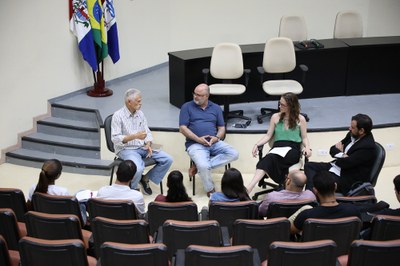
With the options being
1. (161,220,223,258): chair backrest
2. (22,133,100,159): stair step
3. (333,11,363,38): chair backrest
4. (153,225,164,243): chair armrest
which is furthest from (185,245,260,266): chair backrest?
(333,11,363,38): chair backrest

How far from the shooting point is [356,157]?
18.5 feet

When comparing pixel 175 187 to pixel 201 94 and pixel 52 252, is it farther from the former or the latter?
pixel 201 94

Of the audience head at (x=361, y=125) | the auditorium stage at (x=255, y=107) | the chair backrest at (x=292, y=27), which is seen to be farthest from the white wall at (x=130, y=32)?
the audience head at (x=361, y=125)

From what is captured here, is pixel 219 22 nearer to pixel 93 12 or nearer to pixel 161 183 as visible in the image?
pixel 93 12

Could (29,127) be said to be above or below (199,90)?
below

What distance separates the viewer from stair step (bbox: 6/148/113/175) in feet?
23.5

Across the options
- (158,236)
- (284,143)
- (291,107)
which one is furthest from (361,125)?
(158,236)

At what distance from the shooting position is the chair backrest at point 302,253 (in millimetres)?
3648

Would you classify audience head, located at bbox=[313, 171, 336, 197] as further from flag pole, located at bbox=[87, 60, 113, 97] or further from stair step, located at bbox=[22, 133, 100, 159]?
flag pole, located at bbox=[87, 60, 113, 97]

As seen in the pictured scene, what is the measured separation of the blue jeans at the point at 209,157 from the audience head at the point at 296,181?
1.63 m

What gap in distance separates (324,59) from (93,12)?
3.25 metres

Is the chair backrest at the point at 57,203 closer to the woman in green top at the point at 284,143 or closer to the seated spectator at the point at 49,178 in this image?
the seated spectator at the point at 49,178

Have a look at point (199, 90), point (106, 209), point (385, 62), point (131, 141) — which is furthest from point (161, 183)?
point (385, 62)

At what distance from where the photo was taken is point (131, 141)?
645 centimetres
